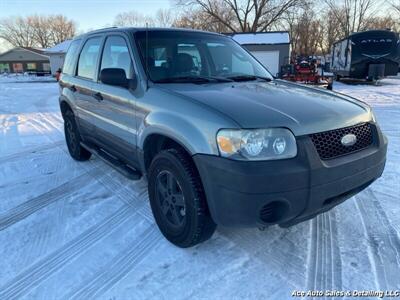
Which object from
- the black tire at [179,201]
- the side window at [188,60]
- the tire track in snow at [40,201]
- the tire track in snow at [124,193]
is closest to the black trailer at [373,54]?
the side window at [188,60]

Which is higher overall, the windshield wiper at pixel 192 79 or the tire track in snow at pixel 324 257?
the windshield wiper at pixel 192 79

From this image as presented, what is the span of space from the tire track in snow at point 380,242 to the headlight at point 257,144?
1.15 meters

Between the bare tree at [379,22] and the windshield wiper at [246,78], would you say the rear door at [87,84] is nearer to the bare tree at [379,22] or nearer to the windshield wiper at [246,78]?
Answer: the windshield wiper at [246,78]

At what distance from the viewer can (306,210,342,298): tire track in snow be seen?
240 centimetres

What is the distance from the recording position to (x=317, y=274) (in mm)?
2488

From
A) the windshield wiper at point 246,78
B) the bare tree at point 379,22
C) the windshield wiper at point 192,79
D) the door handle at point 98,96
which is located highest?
the bare tree at point 379,22

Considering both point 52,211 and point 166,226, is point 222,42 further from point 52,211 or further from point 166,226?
point 52,211

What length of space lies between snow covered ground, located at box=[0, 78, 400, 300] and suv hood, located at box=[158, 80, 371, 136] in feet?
3.48

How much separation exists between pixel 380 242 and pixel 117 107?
2.80 meters

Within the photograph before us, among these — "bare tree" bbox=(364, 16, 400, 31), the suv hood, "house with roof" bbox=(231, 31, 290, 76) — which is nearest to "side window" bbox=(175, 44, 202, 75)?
the suv hood

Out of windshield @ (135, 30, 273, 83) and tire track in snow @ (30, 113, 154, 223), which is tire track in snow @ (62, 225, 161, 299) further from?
windshield @ (135, 30, 273, 83)

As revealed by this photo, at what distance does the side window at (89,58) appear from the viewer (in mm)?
4152

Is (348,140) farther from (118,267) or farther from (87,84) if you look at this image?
(87,84)

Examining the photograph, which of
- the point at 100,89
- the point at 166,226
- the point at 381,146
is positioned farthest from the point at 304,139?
the point at 100,89
